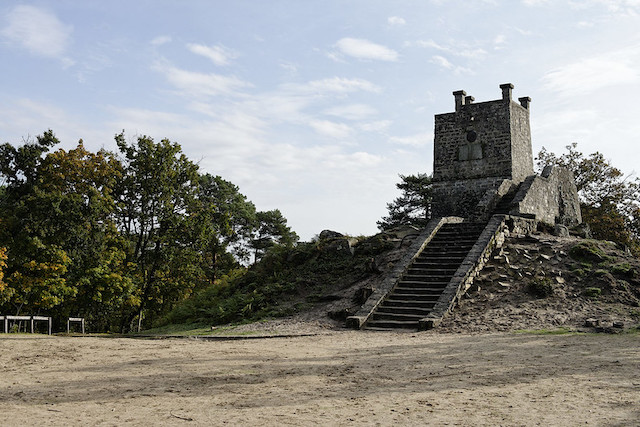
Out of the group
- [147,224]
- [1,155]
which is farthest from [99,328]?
[1,155]

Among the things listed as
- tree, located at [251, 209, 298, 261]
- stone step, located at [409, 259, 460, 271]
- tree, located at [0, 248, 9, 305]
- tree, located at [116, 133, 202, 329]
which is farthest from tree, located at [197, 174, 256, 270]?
stone step, located at [409, 259, 460, 271]

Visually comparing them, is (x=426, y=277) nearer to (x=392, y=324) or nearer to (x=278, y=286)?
(x=392, y=324)

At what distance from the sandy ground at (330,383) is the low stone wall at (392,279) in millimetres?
2755

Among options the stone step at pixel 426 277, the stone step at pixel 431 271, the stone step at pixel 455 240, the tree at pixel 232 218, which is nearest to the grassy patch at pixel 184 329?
the stone step at pixel 426 277

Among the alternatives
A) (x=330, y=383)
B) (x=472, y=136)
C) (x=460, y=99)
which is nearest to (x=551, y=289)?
(x=330, y=383)

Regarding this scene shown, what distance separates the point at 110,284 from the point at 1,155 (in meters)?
8.17

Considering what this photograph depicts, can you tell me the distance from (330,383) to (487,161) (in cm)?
1876

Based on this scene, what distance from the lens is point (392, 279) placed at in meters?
15.7

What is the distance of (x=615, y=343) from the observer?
10.2m

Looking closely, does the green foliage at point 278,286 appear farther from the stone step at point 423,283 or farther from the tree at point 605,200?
the tree at point 605,200

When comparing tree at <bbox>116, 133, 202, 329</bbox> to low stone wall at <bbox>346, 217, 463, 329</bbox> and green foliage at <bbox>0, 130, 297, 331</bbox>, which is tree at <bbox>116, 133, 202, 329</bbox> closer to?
green foliage at <bbox>0, 130, 297, 331</bbox>

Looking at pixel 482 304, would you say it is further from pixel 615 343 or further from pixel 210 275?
pixel 210 275

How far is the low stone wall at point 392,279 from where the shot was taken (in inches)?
543

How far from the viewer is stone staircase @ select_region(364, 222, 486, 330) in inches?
552
